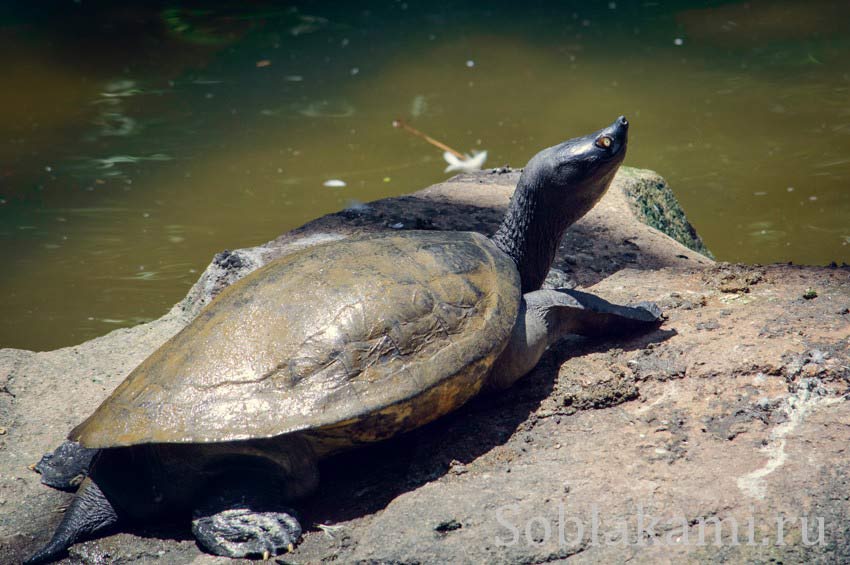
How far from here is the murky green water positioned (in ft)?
21.4

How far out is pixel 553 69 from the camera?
9516mm

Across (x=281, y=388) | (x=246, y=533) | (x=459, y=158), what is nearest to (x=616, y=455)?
(x=281, y=388)

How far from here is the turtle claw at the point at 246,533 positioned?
2.84 metres

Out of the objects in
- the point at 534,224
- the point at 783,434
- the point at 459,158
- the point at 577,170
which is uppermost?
the point at 577,170

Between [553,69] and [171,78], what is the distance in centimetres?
437

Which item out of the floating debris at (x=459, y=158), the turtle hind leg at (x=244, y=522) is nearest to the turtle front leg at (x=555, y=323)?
the turtle hind leg at (x=244, y=522)

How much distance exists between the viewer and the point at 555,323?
3.57m

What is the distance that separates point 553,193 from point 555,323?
0.62 metres

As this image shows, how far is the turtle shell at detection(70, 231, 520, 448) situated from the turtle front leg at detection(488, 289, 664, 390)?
0.15 metres

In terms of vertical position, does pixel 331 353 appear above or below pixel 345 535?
above

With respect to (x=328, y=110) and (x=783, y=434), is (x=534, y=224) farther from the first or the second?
(x=328, y=110)

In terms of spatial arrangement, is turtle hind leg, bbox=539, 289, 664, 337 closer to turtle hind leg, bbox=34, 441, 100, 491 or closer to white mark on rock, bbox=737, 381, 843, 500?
white mark on rock, bbox=737, 381, 843, 500

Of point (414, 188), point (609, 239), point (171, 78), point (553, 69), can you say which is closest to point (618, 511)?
point (609, 239)

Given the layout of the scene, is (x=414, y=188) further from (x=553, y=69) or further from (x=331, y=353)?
(x=331, y=353)
